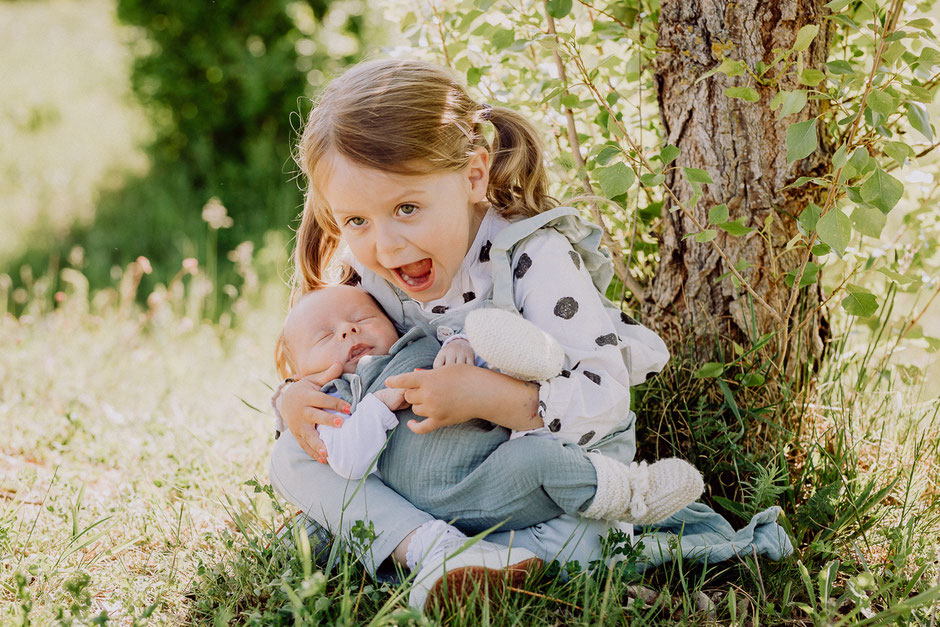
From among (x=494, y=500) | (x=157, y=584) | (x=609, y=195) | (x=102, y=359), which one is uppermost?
(x=609, y=195)

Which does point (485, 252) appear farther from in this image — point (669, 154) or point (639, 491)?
point (639, 491)

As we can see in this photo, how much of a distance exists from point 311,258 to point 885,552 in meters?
1.73

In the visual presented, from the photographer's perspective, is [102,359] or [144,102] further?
[144,102]

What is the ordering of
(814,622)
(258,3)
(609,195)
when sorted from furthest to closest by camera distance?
(258,3)
(609,195)
(814,622)

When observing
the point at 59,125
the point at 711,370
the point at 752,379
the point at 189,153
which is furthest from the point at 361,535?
the point at 59,125

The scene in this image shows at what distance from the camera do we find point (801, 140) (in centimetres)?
190

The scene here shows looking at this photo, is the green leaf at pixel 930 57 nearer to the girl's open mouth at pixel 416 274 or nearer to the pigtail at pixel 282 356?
the girl's open mouth at pixel 416 274

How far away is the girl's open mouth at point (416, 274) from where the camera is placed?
6.94 ft

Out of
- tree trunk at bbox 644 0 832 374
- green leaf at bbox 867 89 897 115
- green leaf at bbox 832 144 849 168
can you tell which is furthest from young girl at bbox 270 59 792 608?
green leaf at bbox 867 89 897 115

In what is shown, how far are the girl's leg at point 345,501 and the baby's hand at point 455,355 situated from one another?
0.33 metres

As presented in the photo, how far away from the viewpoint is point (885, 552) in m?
2.13

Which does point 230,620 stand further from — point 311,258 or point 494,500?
point 311,258

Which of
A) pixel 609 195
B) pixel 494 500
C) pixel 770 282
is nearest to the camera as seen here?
pixel 494 500

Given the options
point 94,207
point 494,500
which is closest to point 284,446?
point 494,500
